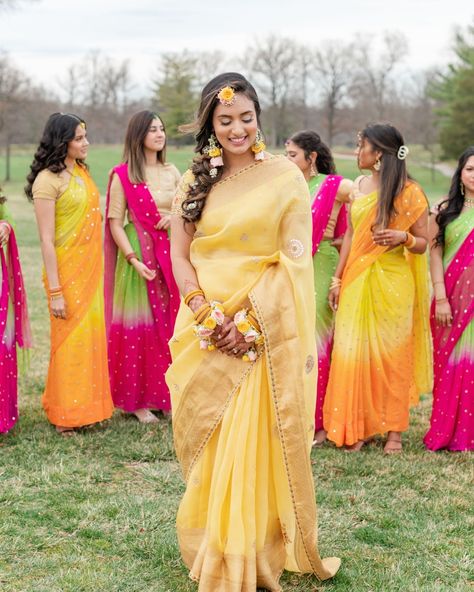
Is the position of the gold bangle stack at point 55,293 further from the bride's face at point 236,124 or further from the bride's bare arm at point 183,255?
the bride's face at point 236,124

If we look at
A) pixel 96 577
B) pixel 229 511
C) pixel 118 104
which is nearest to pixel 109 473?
pixel 96 577

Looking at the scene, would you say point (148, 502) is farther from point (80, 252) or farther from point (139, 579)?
point (80, 252)

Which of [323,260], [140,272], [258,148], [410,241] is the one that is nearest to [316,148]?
[323,260]

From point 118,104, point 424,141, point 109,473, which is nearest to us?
point 109,473

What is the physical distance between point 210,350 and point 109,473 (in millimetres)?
1862

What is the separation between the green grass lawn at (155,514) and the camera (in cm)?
351

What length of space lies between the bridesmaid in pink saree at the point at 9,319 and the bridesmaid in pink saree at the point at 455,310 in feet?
9.04

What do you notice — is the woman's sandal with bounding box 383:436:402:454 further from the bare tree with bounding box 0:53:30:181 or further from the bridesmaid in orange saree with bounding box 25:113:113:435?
the bare tree with bounding box 0:53:30:181

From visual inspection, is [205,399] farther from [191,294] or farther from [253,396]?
[191,294]

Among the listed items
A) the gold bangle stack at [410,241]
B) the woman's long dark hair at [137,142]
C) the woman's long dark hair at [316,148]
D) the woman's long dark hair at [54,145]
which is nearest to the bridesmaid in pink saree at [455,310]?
the gold bangle stack at [410,241]

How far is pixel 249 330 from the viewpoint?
3115mm

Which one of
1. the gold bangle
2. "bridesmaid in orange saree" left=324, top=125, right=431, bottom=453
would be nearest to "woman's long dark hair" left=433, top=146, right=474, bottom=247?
"bridesmaid in orange saree" left=324, top=125, right=431, bottom=453

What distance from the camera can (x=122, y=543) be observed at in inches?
151

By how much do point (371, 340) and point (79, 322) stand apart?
1.96 meters
